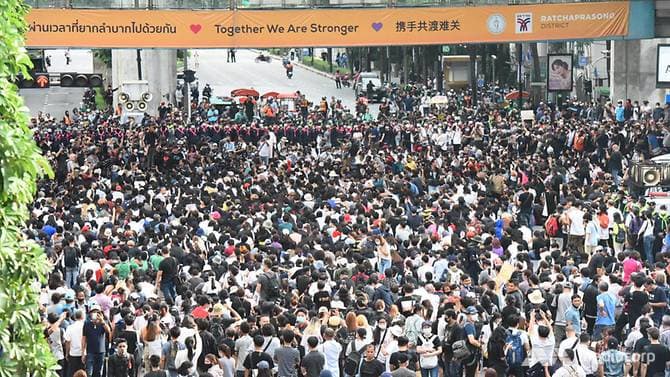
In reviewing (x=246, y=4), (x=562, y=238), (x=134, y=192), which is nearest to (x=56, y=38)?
(x=246, y=4)

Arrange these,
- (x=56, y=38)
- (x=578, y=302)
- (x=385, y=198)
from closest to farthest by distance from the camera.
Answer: (x=578, y=302) → (x=385, y=198) → (x=56, y=38)

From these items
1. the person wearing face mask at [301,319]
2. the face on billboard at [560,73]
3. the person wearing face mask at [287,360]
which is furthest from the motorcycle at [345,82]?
the person wearing face mask at [287,360]

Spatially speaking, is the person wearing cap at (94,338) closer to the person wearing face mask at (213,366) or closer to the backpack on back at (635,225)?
the person wearing face mask at (213,366)

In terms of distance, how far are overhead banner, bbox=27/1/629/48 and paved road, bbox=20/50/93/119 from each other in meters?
22.7

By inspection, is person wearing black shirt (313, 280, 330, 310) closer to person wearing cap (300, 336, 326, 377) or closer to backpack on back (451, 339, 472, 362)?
backpack on back (451, 339, 472, 362)

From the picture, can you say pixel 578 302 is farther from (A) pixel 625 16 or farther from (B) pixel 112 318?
(A) pixel 625 16

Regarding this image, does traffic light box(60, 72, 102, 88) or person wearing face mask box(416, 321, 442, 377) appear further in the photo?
traffic light box(60, 72, 102, 88)

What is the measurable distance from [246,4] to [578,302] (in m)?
25.3

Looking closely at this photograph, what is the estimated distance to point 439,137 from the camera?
42.6 meters

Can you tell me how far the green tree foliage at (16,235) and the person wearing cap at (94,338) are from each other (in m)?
7.94

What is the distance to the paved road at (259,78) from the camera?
255 feet

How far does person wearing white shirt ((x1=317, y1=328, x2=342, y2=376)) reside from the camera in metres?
18.1

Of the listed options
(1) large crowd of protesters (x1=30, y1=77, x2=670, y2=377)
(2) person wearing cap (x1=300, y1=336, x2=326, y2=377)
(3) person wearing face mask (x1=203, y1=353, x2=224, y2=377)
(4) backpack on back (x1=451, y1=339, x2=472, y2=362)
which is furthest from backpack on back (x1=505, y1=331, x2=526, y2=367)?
(3) person wearing face mask (x1=203, y1=353, x2=224, y2=377)

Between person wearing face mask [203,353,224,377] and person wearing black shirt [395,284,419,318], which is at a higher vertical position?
person wearing black shirt [395,284,419,318]
